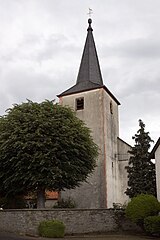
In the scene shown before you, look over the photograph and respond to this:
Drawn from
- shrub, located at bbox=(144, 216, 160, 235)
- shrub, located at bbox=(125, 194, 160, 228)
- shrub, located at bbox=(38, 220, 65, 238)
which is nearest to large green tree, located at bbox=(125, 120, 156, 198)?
shrub, located at bbox=(125, 194, 160, 228)

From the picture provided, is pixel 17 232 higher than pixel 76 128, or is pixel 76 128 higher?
pixel 76 128

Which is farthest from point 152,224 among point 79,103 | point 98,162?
point 79,103

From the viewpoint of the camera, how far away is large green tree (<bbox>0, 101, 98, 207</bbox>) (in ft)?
74.1

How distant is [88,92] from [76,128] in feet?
44.4

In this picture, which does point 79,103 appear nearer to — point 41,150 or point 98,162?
point 98,162

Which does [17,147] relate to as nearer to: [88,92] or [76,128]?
[76,128]

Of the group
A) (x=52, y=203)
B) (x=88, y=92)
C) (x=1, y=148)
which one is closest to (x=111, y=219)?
(x=1, y=148)

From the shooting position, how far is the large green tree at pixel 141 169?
1128 inches

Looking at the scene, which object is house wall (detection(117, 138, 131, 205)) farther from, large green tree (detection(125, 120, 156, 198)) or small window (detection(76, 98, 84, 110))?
large green tree (detection(125, 120, 156, 198))

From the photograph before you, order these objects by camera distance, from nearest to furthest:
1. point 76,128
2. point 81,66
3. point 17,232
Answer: point 17,232, point 76,128, point 81,66

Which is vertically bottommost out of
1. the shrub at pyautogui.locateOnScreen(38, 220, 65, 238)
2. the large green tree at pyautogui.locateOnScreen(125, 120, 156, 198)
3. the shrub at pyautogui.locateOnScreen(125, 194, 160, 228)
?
the shrub at pyautogui.locateOnScreen(38, 220, 65, 238)

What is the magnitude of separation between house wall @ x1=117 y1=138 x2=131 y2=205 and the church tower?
0.54 meters

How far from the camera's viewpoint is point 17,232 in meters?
19.8

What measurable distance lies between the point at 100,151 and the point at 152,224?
602 inches
